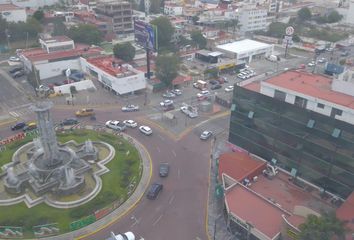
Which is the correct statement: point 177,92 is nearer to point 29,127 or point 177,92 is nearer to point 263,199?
point 29,127

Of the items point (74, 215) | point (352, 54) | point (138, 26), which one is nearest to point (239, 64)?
point (138, 26)

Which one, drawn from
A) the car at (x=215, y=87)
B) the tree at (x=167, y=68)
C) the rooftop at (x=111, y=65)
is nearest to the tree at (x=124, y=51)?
the rooftop at (x=111, y=65)

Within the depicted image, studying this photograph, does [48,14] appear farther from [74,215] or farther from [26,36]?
[74,215]

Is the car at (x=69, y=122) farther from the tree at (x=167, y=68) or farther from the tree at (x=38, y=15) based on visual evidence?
the tree at (x=38, y=15)

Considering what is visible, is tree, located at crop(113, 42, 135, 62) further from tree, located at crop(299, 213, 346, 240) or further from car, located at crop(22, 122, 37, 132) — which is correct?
tree, located at crop(299, 213, 346, 240)

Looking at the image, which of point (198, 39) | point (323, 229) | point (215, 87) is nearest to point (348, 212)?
point (323, 229)

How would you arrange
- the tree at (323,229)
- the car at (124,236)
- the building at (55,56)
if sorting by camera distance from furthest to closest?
1. the building at (55,56)
2. the car at (124,236)
3. the tree at (323,229)
